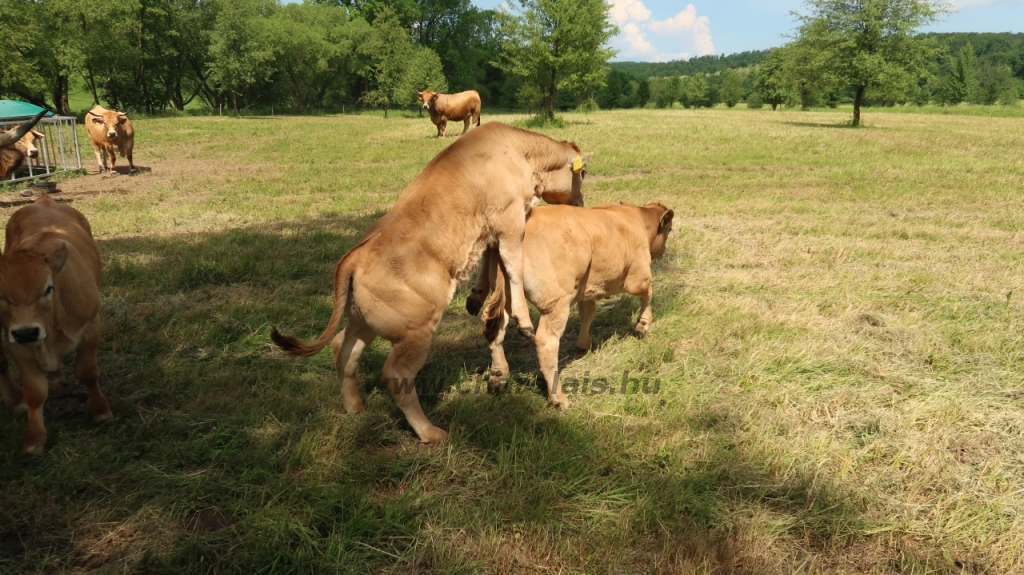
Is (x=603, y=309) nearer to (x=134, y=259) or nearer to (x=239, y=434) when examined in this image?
(x=239, y=434)

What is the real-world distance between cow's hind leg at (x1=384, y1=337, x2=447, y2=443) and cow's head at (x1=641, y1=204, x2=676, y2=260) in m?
2.85

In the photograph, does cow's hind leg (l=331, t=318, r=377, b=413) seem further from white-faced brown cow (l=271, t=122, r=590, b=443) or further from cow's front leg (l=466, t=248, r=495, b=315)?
cow's front leg (l=466, t=248, r=495, b=315)

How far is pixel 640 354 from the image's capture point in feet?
17.9

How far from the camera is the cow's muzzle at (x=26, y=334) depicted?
3.59m

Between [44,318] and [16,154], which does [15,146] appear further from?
[44,318]

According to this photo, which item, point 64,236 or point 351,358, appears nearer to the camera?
point 351,358

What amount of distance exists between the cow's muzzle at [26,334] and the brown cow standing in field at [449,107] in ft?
73.9

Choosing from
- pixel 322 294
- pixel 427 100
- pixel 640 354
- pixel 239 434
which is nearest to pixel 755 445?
pixel 640 354

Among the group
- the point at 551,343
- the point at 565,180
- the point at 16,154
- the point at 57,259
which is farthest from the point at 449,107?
the point at 57,259

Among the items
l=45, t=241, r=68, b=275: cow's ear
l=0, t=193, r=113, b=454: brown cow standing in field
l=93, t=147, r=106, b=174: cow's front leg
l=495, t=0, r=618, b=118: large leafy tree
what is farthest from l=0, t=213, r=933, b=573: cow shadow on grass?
l=495, t=0, r=618, b=118: large leafy tree

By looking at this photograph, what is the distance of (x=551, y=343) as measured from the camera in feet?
15.5

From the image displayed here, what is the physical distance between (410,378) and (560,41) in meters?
30.2

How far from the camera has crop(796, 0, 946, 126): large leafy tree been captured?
101 feet

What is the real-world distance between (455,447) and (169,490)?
1.77 m
